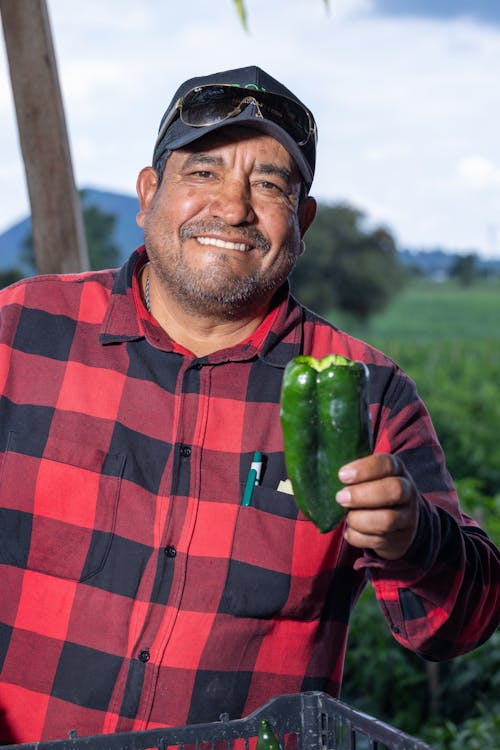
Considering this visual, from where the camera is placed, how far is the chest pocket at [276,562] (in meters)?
2.29

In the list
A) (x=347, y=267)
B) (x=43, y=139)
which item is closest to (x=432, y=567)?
(x=43, y=139)

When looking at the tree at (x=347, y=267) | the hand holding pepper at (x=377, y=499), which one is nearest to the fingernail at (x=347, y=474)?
the hand holding pepper at (x=377, y=499)

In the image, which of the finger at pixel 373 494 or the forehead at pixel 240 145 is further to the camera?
the forehead at pixel 240 145

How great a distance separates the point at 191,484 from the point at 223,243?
1.85 feet

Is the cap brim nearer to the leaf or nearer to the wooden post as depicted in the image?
the leaf

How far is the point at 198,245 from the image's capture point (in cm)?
237

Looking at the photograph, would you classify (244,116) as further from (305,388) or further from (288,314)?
(305,388)

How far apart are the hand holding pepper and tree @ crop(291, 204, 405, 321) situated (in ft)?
138

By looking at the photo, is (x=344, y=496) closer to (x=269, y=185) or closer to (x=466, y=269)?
(x=269, y=185)

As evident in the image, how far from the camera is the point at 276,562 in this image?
7.64 ft

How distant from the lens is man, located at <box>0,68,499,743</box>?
7.41 ft

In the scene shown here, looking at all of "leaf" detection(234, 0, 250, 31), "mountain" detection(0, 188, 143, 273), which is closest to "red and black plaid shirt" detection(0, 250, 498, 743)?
"leaf" detection(234, 0, 250, 31)

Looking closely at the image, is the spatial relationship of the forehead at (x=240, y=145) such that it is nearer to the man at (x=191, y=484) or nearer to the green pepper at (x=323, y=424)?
the man at (x=191, y=484)

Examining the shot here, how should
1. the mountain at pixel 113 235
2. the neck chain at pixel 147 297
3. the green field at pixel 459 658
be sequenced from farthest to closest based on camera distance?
1. the mountain at pixel 113 235
2. the green field at pixel 459 658
3. the neck chain at pixel 147 297
